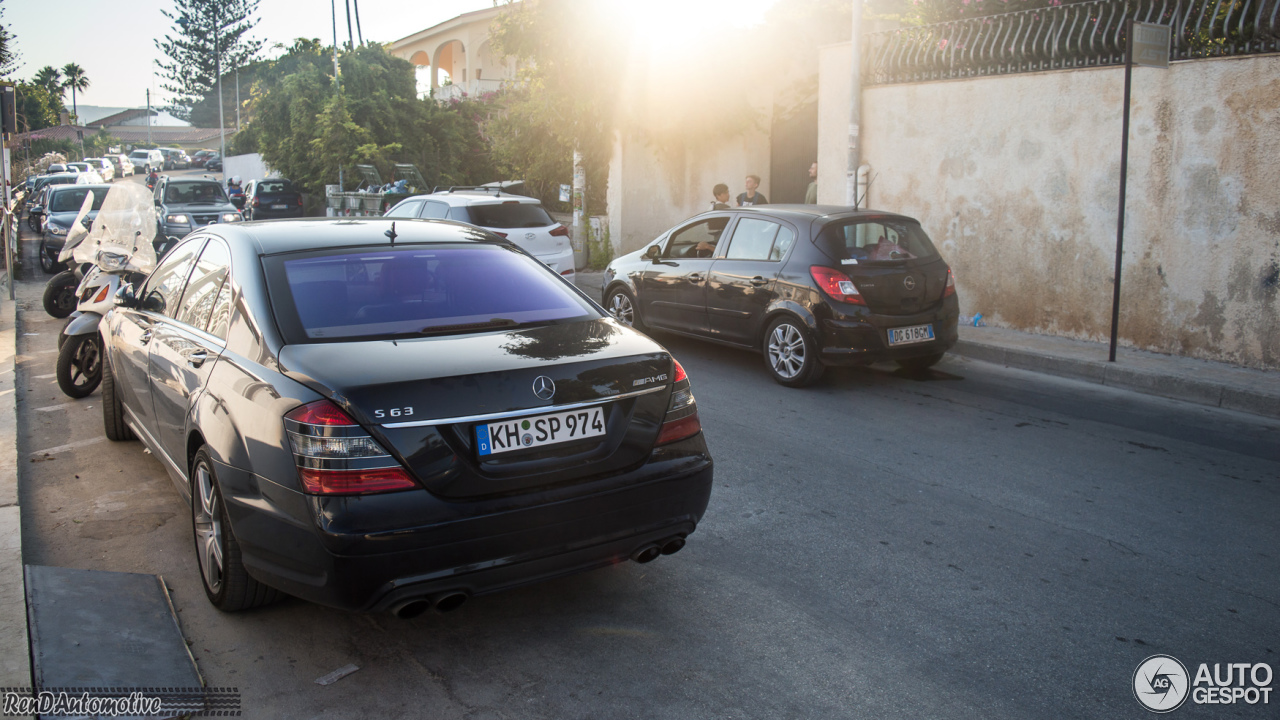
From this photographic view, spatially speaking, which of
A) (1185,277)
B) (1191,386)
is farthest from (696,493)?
(1185,277)

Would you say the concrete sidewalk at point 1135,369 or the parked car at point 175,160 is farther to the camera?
the parked car at point 175,160

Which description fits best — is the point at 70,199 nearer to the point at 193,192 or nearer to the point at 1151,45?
the point at 193,192

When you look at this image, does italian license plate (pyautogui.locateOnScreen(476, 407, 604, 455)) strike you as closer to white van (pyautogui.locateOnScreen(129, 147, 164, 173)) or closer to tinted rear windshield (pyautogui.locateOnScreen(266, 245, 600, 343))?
tinted rear windshield (pyautogui.locateOnScreen(266, 245, 600, 343))

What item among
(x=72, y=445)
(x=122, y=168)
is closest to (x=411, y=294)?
(x=72, y=445)

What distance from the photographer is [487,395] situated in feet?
10.5

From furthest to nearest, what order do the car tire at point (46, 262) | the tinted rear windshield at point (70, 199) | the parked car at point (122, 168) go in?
1. the parked car at point (122, 168)
2. the tinted rear windshield at point (70, 199)
3. the car tire at point (46, 262)

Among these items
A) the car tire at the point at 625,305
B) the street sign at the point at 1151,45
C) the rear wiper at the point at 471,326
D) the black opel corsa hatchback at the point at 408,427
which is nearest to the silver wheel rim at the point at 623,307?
the car tire at the point at 625,305

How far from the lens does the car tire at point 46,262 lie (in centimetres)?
1723

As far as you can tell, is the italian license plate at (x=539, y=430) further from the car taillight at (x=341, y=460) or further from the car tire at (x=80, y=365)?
the car tire at (x=80, y=365)

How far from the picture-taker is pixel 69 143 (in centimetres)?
6981

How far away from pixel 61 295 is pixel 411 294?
33.3 feet

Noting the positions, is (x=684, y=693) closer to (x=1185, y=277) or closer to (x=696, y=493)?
(x=696, y=493)

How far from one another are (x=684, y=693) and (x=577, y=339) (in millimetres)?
1368

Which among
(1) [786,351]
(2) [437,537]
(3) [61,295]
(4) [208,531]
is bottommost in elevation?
(4) [208,531]
